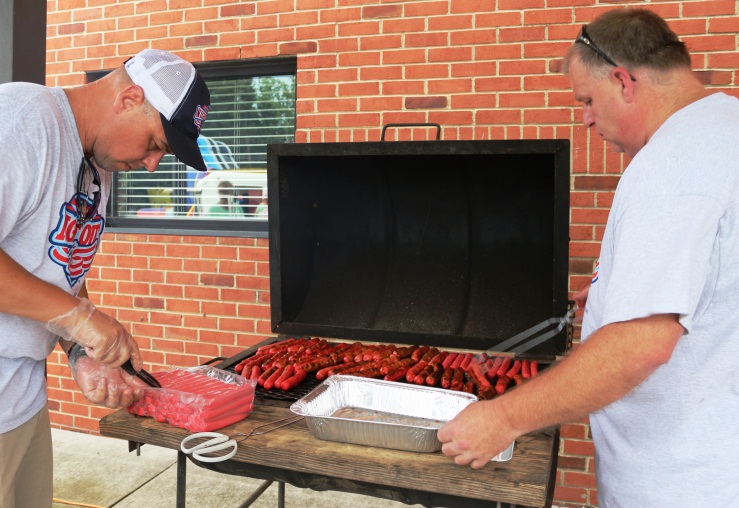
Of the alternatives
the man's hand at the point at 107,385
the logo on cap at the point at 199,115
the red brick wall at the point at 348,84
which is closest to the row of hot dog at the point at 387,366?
the man's hand at the point at 107,385

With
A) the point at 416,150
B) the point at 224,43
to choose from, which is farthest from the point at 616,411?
the point at 224,43

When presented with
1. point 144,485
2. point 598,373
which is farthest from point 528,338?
point 144,485

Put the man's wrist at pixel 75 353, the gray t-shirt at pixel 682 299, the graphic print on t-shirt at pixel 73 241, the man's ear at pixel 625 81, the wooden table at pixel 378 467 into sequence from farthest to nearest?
the man's wrist at pixel 75 353, the graphic print on t-shirt at pixel 73 241, the wooden table at pixel 378 467, the man's ear at pixel 625 81, the gray t-shirt at pixel 682 299

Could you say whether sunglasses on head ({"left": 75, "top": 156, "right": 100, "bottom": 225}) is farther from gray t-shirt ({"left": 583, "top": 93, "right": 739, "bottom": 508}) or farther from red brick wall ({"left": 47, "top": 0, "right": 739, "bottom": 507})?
red brick wall ({"left": 47, "top": 0, "right": 739, "bottom": 507})

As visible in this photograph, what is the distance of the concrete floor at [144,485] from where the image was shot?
376cm

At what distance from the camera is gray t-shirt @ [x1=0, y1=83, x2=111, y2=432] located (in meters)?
1.70

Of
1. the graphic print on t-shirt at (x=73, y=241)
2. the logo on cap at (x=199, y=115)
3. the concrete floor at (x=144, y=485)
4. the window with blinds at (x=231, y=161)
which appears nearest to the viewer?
the graphic print on t-shirt at (x=73, y=241)

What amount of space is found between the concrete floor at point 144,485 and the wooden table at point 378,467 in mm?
1887

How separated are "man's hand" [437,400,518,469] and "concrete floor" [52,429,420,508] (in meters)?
2.23

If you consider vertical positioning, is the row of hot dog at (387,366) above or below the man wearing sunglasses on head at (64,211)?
below

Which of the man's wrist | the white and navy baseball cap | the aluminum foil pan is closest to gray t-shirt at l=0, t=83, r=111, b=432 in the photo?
the man's wrist

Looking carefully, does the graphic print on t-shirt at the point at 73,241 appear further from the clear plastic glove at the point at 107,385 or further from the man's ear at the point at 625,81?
the man's ear at the point at 625,81

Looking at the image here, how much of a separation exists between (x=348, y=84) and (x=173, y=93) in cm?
203

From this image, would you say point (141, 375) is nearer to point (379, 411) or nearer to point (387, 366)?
point (379, 411)
